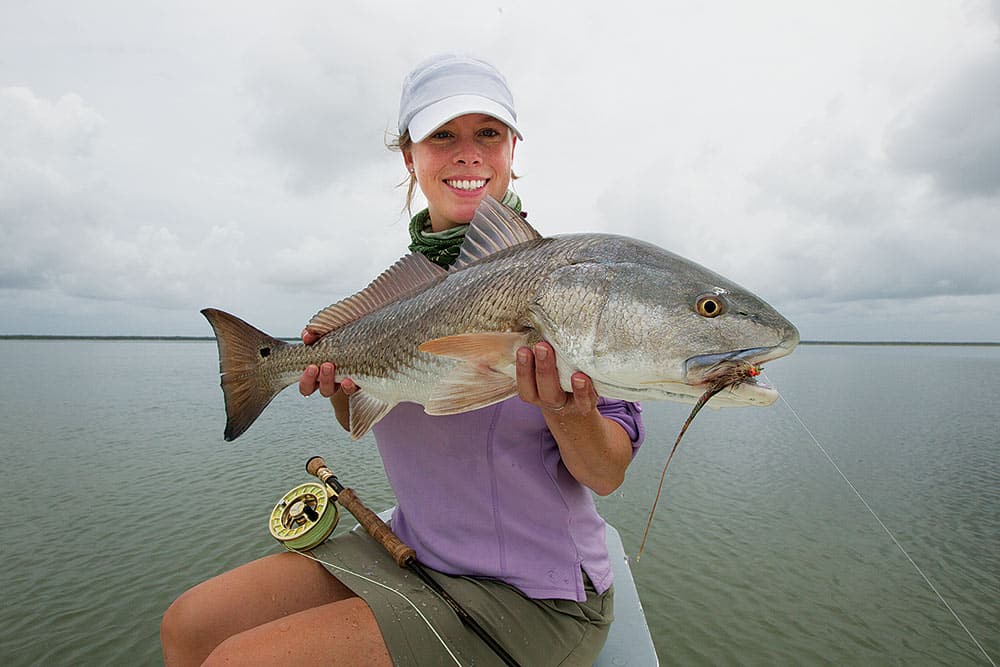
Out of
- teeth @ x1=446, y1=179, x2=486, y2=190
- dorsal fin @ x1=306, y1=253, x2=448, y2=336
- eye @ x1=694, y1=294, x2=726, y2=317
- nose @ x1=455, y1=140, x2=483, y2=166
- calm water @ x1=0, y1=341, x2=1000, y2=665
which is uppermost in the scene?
nose @ x1=455, y1=140, x2=483, y2=166

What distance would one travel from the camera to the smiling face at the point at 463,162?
292 cm

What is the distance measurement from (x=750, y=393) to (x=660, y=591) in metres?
6.39

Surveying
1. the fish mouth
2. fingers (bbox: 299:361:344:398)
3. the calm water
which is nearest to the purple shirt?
fingers (bbox: 299:361:344:398)

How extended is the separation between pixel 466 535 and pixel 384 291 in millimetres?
1385

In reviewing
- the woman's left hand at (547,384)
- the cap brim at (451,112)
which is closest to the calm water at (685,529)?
the woman's left hand at (547,384)

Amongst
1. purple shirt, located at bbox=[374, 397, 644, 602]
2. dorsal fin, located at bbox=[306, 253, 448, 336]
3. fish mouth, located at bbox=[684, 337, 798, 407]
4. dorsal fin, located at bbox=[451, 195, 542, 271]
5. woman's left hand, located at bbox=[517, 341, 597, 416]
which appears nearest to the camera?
fish mouth, located at bbox=[684, 337, 798, 407]

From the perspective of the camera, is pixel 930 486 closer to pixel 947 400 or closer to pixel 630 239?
pixel 630 239

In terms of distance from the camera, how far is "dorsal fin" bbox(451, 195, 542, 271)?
255cm

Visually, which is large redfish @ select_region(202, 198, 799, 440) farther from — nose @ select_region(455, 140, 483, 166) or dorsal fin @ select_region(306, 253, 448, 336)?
nose @ select_region(455, 140, 483, 166)

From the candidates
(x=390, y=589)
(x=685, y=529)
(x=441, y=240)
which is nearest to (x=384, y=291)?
(x=441, y=240)

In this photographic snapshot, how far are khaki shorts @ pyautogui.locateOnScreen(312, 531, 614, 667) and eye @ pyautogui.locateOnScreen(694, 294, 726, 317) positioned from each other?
4.33 feet

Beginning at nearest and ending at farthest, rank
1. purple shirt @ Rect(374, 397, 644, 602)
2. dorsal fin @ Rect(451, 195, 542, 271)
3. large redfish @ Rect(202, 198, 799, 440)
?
large redfish @ Rect(202, 198, 799, 440) < purple shirt @ Rect(374, 397, 644, 602) < dorsal fin @ Rect(451, 195, 542, 271)

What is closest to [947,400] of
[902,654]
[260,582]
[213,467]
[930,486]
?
[930,486]

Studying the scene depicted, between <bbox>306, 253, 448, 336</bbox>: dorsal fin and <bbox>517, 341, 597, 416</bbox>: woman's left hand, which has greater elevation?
<bbox>306, 253, 448, 336</bbox>: dorsal fin
